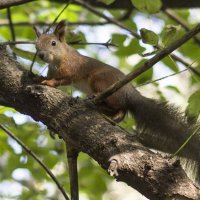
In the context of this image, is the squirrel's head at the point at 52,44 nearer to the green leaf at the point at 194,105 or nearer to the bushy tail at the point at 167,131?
the bushy tail at the point at 167,131

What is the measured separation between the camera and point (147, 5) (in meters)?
2.48

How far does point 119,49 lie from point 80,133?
50.5 inches

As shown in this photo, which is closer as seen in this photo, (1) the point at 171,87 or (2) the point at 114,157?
(2) the point at 114,157

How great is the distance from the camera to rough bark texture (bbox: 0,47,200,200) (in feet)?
5.98

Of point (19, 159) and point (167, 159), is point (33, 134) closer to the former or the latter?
point (19, 159)

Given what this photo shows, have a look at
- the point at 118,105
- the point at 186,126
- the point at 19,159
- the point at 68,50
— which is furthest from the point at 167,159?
the point at 68,50

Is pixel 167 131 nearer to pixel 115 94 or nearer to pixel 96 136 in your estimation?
pixel 115 94

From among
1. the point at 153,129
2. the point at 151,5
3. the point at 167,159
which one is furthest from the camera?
the point at 153,129

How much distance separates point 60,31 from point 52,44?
150 mm

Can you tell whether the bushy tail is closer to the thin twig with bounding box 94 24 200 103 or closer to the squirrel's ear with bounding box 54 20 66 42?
the thin twig with bounding box 94 24 200 103

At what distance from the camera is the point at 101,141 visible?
201cm

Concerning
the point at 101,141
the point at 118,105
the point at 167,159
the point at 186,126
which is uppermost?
the point at 118,105

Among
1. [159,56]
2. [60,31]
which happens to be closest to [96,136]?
[159,56]

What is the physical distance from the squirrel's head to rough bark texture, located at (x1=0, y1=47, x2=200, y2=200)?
1203 millimetres
